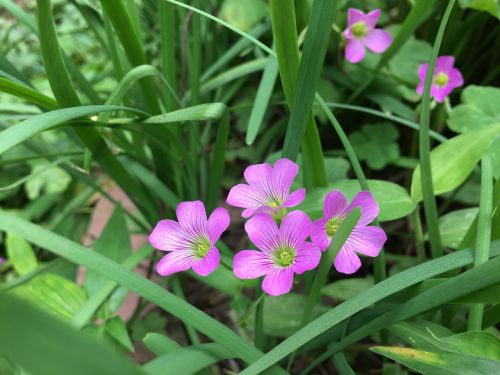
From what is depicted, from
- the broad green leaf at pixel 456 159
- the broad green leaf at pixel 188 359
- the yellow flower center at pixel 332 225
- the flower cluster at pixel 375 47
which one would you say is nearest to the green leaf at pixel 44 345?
the broad green leaf at pixel 188 359

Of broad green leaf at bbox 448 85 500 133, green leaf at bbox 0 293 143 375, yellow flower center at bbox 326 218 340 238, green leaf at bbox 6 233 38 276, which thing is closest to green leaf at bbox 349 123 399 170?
broad green leaf at bbox 448 85 500 133

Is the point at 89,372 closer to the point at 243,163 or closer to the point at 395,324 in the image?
the point at 395,324

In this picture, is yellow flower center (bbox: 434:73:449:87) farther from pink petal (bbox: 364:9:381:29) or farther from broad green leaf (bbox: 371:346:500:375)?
broad green leaf (bbox: 371:346:500:375)

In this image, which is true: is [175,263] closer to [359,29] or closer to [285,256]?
[285,256]

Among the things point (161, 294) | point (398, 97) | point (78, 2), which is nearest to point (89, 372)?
point (161, 294)

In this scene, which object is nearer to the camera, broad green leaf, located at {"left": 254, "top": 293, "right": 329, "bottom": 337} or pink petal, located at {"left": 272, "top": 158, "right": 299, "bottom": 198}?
pink petal, located at {"left": 272, "top": 158, "right": 299, "bottom": 198}

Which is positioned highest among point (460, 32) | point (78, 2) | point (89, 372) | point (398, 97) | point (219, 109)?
point (460, 32)
